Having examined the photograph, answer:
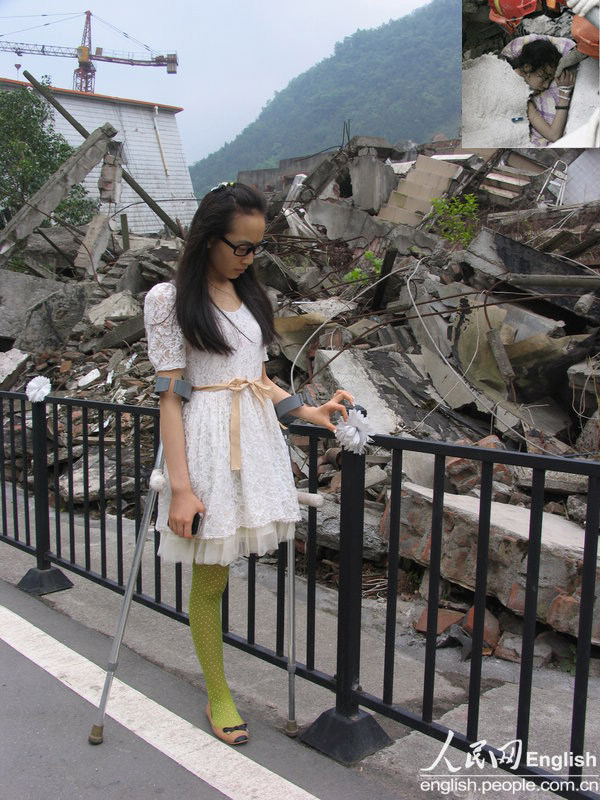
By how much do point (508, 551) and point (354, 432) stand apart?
5.33 feet

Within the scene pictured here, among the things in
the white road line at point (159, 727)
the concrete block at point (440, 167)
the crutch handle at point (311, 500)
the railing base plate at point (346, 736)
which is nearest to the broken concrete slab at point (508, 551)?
the railing base plate at point (346, 736)

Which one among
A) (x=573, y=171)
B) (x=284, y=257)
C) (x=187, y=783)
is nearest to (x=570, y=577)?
(x=187, y=783)

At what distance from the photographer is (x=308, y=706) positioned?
9.28 feet

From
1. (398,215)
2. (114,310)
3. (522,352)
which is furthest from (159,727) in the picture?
(398,215)

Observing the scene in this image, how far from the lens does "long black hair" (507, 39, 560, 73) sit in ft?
35.1

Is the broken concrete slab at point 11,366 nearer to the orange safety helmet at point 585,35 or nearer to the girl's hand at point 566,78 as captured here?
the girl's hand at point 566,78

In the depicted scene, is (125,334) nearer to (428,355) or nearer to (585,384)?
(428,355)

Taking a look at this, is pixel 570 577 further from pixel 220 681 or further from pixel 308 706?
pixel 220 681

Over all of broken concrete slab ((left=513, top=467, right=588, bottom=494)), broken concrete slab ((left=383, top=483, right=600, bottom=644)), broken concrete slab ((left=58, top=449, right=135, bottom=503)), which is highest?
broken concrete slab ((left=513, top=467, right=588, bottom=494))

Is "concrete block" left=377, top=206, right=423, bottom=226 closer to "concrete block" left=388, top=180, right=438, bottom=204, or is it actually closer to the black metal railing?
"concrete block" left=388, top=180, right=438, bottom=204

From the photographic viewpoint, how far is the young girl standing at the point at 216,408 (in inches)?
89.1

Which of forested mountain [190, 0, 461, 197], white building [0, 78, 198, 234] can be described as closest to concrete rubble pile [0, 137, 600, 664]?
white building [0, 78, 198, 234]

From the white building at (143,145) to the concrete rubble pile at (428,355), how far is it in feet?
62.8

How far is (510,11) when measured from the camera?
10.8 metres
